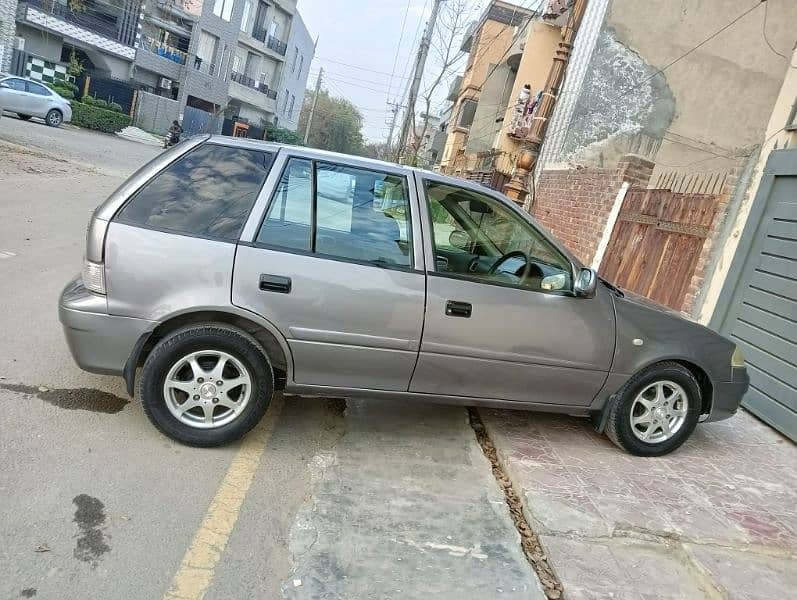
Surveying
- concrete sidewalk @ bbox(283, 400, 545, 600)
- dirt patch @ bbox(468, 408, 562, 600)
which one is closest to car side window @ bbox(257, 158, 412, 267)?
concrete sidewalk @ bbox(283, 400, 545, 600)

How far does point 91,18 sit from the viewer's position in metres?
35.5

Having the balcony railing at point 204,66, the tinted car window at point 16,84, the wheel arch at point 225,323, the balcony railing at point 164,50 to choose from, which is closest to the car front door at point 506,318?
the wheel arch at point 225,323

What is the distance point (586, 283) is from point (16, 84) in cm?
2521

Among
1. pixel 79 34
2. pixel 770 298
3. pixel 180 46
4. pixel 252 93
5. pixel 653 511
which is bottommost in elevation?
pixel 653 511

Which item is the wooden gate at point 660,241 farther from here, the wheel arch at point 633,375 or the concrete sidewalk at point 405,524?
the concrete sidewalk at point 405,524

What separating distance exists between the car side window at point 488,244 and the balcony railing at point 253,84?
47.2m

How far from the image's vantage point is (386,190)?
3875 mm

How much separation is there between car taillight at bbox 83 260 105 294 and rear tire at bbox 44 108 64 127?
84.3 feet

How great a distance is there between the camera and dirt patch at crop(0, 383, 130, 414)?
12.6 feet

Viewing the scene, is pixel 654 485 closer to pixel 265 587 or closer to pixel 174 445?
pixel 265 587

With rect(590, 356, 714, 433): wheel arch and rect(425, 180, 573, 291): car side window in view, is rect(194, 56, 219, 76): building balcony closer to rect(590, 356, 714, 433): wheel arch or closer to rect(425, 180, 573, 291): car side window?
rect(425, 180, 573, 291): car side window

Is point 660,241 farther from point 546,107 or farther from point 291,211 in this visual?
point 546,107

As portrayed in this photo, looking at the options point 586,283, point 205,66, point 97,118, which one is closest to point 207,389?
point 586,283

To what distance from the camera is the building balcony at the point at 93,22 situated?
31719mm
